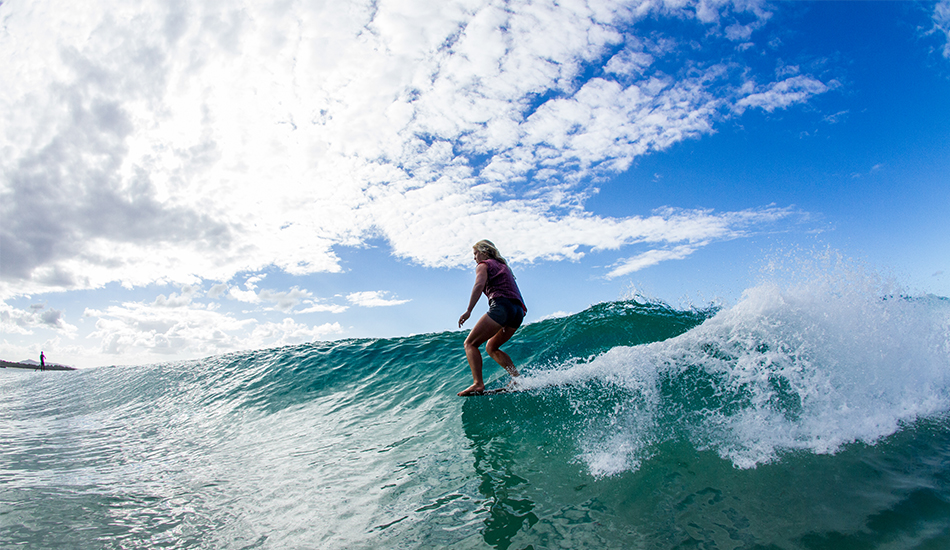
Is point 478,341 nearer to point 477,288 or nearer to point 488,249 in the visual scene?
point 477,288

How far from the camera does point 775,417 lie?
3873 mm

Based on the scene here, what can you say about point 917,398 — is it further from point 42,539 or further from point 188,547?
point 42,539

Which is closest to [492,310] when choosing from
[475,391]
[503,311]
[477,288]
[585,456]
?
[503,311]

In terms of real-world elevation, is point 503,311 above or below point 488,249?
below

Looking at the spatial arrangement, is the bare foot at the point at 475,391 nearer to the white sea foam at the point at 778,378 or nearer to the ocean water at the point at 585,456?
the ocean water at the point at 585,456

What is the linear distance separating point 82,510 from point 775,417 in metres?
5.79

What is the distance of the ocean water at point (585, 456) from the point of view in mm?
2633

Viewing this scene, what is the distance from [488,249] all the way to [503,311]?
0.94 meters

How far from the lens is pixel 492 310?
5441mm

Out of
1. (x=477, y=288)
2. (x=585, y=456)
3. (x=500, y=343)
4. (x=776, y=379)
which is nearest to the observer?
(x=585, y=456)

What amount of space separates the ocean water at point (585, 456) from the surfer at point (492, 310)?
A: 0.55 m

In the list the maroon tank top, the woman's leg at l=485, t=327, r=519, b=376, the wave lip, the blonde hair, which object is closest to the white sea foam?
the wave lip

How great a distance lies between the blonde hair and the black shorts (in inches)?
23.5

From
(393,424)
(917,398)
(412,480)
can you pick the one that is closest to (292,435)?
(393,424)
